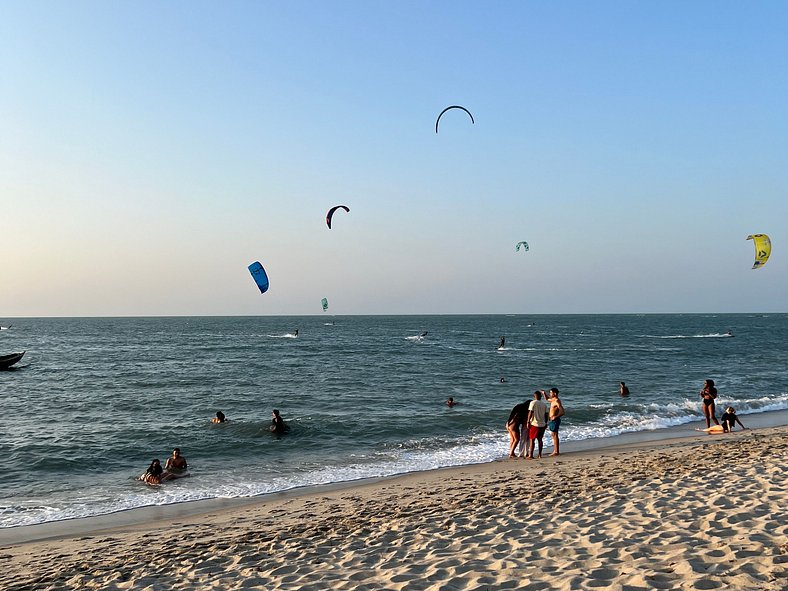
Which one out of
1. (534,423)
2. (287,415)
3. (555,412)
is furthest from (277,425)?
(555,412)

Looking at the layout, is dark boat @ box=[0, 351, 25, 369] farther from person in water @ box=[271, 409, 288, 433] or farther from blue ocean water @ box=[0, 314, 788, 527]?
person in water @ box=[271, 409, 288, 433]

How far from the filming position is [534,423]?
12547mm

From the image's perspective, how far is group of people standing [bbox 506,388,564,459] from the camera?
12484 millimetres

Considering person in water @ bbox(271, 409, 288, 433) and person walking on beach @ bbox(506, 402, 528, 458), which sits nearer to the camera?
person walking on beach @ bbox(506, 402, 528, 458)

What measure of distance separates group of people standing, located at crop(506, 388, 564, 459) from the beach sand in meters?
2.19

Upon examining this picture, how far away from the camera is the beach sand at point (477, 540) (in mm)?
5250

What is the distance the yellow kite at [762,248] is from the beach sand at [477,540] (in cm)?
1169

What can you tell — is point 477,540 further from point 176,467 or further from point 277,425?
point 277,425

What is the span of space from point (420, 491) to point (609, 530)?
407cm

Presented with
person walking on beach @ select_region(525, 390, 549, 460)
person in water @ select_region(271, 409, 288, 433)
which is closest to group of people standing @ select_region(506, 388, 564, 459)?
person walking on beach @ select_region(525, 390, 549, 460)

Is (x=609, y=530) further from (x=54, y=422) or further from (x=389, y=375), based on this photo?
(x=389, y=375)

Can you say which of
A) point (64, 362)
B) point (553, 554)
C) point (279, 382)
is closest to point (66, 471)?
point (553, 554)

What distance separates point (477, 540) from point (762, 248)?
18614 millimetres

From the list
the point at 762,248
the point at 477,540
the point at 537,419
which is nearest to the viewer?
the point at 477,540
